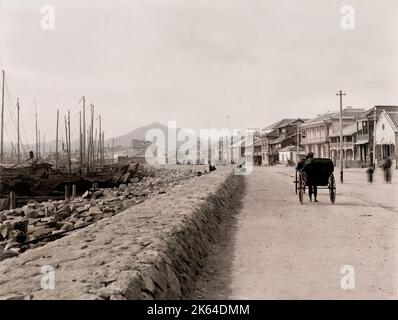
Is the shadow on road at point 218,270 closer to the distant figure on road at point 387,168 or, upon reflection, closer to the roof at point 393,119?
the distant figure on road at point 387,168

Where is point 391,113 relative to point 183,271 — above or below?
above

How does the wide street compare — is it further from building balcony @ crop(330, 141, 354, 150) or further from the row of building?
building balcony @ crop(330, 141, 354, 150)

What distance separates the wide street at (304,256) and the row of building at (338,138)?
2088 cm

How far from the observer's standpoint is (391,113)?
4403cm

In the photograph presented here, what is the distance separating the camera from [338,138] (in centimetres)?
5897

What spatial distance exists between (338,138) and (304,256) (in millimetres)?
55386

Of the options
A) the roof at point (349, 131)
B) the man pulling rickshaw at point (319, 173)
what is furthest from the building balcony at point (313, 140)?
the man pulling rickshaw at point (319, 173)

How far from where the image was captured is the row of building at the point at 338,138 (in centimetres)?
4394

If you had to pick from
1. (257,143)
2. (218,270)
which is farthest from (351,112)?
(218,270)

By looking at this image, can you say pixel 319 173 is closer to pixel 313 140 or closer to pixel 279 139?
pixel 313 140
